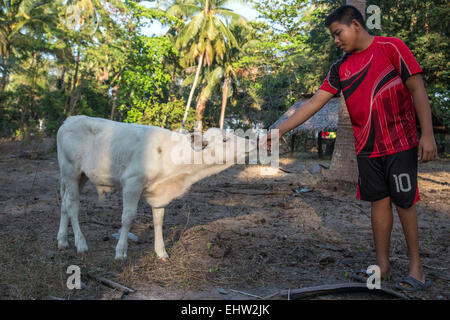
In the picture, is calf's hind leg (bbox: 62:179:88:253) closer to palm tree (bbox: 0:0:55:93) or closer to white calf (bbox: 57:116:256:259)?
white calf (bbox: 57:116:256:259)

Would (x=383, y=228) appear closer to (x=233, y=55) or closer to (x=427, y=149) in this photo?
(x=427, y=149)

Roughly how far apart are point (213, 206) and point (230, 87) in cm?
2245

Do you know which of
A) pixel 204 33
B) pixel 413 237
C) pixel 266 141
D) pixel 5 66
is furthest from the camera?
pixel 204 33

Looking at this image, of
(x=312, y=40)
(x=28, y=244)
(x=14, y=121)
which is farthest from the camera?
(x=14, y=121)

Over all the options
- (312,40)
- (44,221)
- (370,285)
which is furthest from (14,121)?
(370,285)

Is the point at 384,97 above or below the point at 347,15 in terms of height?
below

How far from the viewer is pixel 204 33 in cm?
2311

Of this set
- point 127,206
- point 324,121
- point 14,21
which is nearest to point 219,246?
point 127,206

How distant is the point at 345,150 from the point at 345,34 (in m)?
4.97

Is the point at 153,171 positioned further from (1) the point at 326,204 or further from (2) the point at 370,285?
(1) the point at 326,204

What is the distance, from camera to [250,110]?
98.3 ft

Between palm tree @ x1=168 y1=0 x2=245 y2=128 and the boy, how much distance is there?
19650 millimetres

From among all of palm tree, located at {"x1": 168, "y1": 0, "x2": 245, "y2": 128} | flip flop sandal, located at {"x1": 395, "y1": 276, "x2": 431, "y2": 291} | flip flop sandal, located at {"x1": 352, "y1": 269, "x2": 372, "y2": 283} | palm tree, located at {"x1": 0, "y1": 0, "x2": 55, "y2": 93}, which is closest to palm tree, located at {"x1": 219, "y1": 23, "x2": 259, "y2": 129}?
palm tree, located at {"x1": 168, "y1": 0, "x2": 245, "y2": 128}
